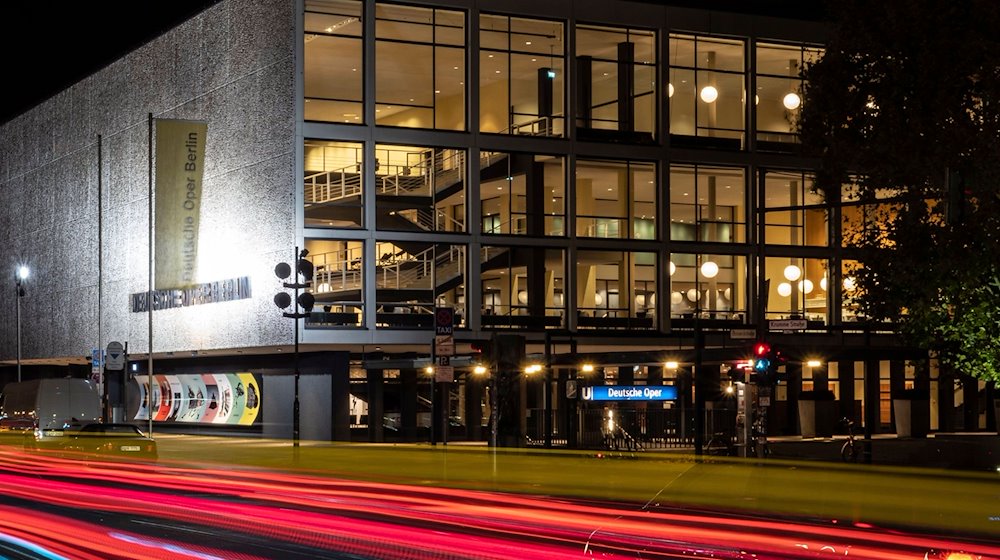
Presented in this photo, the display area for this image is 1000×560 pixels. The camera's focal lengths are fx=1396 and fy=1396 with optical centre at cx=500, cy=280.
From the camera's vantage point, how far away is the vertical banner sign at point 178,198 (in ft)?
180

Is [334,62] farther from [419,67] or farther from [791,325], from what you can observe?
[791,325]

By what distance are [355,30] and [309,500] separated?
30.3 m

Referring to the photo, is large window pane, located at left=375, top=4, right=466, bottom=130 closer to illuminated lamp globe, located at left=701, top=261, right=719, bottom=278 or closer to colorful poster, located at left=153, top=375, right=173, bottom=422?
illuminated lamp globe, located at left=701, top=261, right=719, bottom=278

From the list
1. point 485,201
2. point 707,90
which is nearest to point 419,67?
point 485,201

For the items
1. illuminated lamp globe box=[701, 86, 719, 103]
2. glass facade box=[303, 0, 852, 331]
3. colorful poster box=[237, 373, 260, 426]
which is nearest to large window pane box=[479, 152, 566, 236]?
glass facade box=[303, 0, 852, 331]

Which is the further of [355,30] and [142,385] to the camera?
[142,385]

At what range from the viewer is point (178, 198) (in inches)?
2195

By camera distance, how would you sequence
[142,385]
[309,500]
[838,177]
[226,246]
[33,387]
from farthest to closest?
[142,385] < [226,246] < [33,387] < [838,177] < [309,500]

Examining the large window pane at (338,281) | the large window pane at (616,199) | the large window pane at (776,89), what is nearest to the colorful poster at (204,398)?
the large window pane at (338,281)

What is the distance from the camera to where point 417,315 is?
51375 millimetres

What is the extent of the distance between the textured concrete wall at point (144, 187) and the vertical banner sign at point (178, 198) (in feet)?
2.02

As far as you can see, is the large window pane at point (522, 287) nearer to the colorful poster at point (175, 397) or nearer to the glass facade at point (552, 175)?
the glass facade at point (552, 175)

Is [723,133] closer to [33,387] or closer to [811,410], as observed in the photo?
[811,410]

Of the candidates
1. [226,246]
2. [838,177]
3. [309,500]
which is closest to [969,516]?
[309,500]
